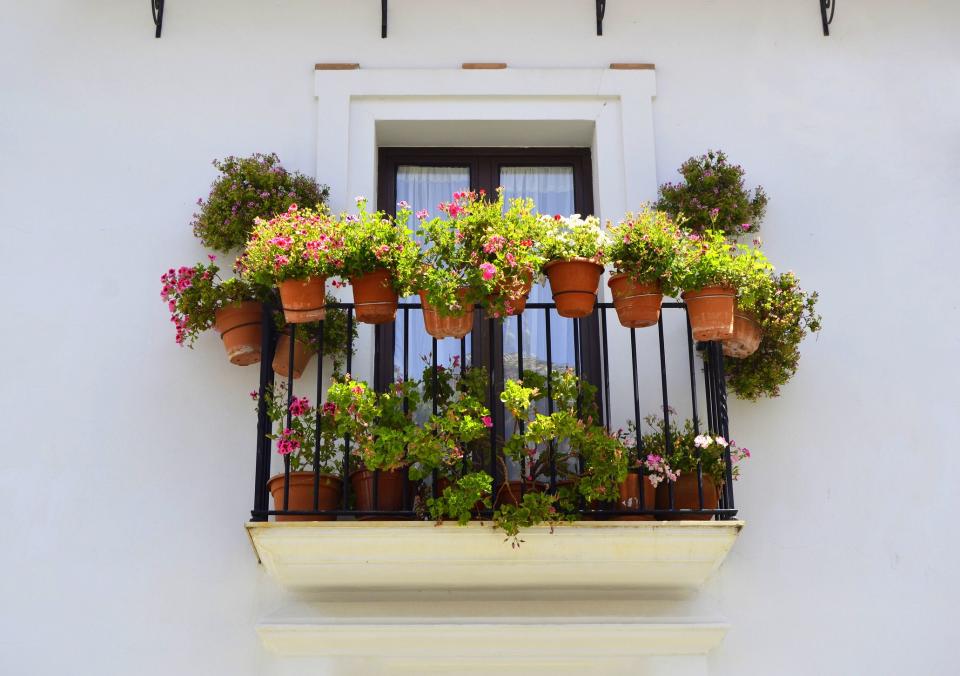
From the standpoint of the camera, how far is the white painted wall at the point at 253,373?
610cm

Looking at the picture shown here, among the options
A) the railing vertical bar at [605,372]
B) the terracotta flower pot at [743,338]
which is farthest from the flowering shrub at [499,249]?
the terracotta flower pot at [743,338]

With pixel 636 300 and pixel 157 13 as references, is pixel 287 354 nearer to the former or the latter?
pixel 636 300

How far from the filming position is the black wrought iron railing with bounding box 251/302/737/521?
588 cm

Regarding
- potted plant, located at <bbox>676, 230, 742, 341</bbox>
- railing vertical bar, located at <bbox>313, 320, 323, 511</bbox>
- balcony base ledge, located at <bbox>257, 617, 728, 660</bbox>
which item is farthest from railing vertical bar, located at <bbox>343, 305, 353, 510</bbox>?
potted plant, located at <bbox>676, 230, 742, 341</bbox>

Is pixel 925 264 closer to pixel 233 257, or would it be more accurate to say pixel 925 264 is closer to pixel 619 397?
pixel 619 397

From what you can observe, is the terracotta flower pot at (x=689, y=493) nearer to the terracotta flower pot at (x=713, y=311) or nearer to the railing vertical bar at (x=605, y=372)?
the railing vertical bar at (x=605, y=372)

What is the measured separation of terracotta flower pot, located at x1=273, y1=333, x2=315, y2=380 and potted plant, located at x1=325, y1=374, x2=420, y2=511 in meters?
0.30

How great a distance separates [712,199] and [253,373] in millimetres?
2369

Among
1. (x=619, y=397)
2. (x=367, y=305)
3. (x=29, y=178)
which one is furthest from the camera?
(x=29, y=178)

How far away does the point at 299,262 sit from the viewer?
589 centimetres

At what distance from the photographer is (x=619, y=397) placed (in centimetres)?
648

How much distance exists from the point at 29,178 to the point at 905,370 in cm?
445

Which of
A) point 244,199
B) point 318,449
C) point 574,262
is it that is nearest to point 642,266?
point 574,262

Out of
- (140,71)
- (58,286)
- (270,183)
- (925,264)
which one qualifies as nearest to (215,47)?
(140,71)
